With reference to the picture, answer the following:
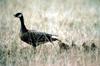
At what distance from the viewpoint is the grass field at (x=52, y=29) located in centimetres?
877

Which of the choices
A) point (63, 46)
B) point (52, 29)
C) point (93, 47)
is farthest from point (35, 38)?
point (52, 29)

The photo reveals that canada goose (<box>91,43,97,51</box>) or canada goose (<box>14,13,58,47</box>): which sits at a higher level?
canada goose (<box>14,13,58,47</box>)

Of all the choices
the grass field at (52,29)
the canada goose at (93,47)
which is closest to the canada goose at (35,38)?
the grass field at (52,29)

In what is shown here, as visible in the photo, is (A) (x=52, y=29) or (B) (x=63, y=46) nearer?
(B) (x=63, y=46)

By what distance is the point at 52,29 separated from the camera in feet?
33.8

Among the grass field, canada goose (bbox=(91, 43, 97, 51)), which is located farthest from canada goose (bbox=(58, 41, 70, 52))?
canada goose (bbox=(91, 43, 97, 51))

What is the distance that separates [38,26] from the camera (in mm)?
10477

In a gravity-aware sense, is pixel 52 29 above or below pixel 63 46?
above

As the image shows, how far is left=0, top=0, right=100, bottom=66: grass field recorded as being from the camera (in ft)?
28.8

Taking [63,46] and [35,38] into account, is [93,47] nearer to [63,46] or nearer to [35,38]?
[63,46]

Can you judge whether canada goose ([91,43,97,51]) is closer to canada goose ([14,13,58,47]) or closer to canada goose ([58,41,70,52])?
canada goose ([58,41,70,52])

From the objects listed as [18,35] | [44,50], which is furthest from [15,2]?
[44,50]

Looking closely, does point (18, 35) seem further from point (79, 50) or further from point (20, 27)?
point (79, 50)

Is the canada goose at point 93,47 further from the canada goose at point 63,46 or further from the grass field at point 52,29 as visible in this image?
the canada goose at point 63,46
